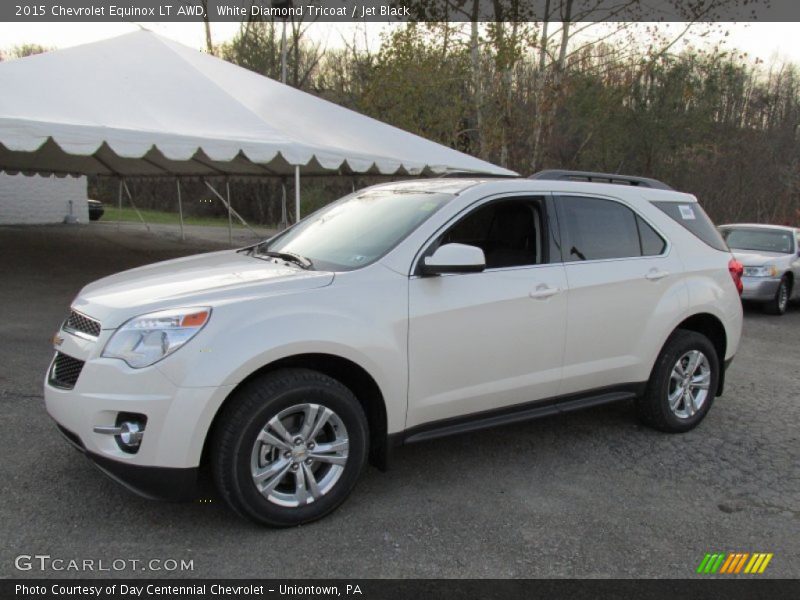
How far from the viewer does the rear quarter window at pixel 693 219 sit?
16.2 feet

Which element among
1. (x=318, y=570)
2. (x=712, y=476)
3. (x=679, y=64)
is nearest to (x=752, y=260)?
(x=712, y=476)

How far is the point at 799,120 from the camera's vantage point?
2566 cm

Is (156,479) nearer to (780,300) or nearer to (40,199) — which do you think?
(780,300)

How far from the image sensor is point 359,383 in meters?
3.61

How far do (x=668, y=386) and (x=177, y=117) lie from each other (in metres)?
8.33

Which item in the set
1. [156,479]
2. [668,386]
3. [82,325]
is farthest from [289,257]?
[668,386]

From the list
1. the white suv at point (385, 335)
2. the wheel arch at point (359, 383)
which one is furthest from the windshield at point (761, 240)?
the wheel arch at point (359, 383)

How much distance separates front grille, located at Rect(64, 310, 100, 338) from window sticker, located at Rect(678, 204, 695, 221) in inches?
162

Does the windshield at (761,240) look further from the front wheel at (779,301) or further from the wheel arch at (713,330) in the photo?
the wheel arch at (713,330)

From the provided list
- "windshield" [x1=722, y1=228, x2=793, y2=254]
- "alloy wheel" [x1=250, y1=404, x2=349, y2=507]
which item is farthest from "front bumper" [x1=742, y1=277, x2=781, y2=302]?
"alloy wheel" [x1=250, y1=404, x2=349, y2=507]

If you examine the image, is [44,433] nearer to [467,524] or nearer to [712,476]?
[467,524]

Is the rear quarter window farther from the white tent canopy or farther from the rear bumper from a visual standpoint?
the white tent canopy

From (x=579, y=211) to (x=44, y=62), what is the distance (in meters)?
10.2
